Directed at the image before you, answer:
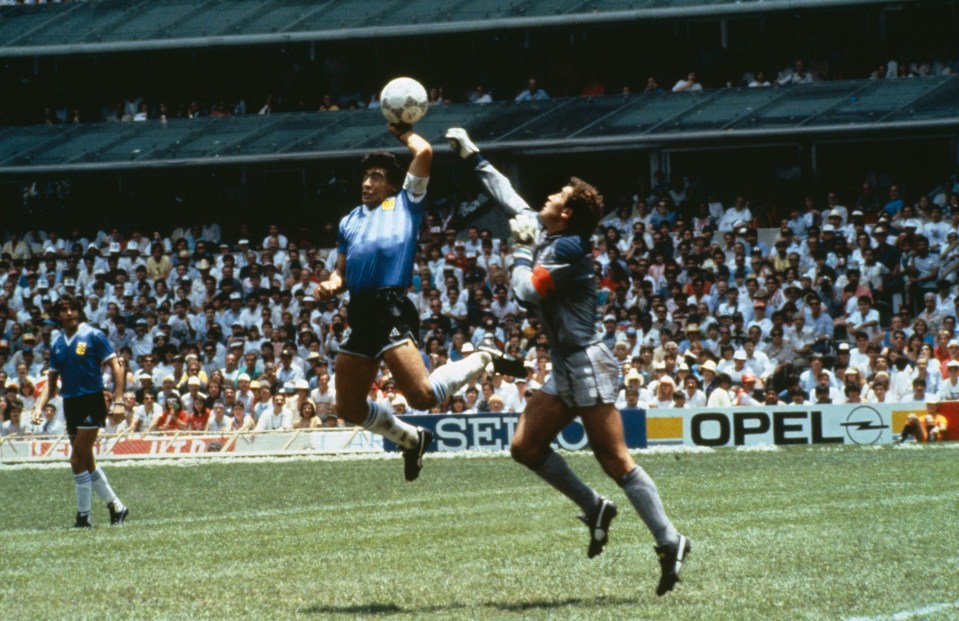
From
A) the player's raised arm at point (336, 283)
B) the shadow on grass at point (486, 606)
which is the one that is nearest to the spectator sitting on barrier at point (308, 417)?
the player's raised arm at point (336, 283)

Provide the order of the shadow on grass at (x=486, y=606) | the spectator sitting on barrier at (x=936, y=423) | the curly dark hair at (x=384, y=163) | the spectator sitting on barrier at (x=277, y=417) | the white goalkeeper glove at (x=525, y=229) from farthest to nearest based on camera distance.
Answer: the spectator sitting on barrier at (x=277, y=417) → the spectator sitting on barrier at (x=936, y=423) → the curly dark hair at (x=384, y=163) → the white goalkeeper glove at (x=525, y=229) → the shadow on grass at (x=486, y=606)

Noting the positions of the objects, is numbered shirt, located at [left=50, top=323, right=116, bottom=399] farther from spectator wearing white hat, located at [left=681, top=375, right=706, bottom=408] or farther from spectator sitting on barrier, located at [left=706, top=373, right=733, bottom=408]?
spectator sitting on barrier, located at [left=706, top=373, right=733, bottom=408]

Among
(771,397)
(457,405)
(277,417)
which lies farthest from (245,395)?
(771,397)

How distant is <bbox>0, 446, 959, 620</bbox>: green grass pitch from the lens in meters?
7.64

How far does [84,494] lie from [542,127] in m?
20.3

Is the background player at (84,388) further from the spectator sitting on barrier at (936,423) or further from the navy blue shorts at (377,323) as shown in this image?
the spectator sitting on barrier at (936,423)

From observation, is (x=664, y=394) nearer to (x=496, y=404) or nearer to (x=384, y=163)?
(x=496, y=404)

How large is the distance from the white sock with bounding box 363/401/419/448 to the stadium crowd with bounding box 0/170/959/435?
926cm

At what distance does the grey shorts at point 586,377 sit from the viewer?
801 cm

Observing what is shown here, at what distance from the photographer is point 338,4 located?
1417 inches

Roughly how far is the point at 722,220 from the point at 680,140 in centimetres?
333

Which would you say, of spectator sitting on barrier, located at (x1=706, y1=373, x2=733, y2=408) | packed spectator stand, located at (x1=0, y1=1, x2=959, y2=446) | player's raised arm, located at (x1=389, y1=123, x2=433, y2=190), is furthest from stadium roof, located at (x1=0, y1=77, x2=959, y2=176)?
player's raised arm, located at (x1=389, y1=123, x2=433, y2=190)

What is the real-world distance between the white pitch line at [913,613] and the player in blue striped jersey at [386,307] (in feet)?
10.8

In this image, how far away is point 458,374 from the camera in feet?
31.8
